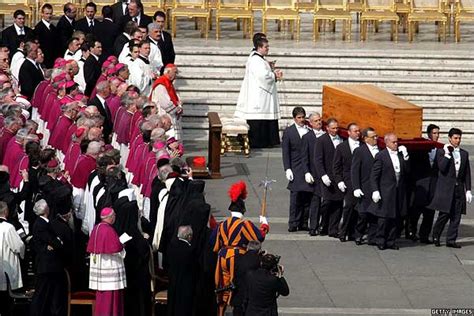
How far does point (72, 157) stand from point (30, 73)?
20.6 feet

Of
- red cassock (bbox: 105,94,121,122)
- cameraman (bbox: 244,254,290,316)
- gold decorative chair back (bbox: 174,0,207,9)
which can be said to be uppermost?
gold decorative chair back (bbox: 174,0,207,9)

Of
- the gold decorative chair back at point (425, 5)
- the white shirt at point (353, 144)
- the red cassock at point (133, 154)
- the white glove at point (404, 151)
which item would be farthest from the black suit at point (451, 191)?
the gold decorative chair back at point (425, 5)

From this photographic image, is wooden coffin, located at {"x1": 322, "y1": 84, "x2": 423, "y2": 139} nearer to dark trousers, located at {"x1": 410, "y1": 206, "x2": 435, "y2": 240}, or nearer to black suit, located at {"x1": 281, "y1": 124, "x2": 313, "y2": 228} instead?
black suit, located at {"x1": 281, "y1": 124, "x2": 313, "y2": 228}

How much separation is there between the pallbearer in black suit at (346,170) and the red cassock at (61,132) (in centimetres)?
365

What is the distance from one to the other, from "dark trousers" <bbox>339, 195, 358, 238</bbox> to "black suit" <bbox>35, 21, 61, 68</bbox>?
28.0ft

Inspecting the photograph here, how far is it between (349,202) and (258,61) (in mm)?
6617

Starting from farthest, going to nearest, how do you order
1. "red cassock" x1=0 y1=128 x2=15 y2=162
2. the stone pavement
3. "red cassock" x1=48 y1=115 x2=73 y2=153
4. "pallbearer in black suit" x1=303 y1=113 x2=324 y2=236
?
"red cassock" x1=48 y1=115 x2=73 y2=153 → "pallbearer in black suit" x1=303 y1=113 x2=324 y2=236 → "red cassock" x1=0 y1=128 x2=15 y2=162 → the stone pavement

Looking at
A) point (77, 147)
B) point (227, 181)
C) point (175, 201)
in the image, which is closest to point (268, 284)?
point (175, 201)

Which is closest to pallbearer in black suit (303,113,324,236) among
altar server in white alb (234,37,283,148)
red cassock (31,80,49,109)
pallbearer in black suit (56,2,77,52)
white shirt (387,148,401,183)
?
white shirt (387,148,401,183)

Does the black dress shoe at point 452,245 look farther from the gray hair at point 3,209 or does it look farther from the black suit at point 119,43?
the black suit at point 119,43

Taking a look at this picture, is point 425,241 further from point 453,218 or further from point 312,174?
point 312,174

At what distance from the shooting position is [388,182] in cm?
2138

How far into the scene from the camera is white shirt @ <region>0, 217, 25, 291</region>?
58.2 ft

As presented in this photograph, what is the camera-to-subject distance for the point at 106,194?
1842 cm
